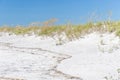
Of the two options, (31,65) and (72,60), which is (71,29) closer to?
(72,60)

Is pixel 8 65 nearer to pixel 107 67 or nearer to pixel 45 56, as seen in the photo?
pixel 45 56

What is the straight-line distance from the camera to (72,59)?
9.23m

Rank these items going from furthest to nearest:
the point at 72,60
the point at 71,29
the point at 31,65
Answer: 1. the point at 71,29
2. the point at 72,60
3. the point at 31,65

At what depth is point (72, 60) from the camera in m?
9.09

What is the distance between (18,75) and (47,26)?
29.3 ft

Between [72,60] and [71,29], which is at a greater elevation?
[71,29]

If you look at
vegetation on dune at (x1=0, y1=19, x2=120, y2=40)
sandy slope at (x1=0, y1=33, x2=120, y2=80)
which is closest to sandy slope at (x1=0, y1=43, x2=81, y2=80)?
sandy slope at (x1=0, y1=33, x2=120, y2=80)

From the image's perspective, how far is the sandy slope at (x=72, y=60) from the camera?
7.36 metres

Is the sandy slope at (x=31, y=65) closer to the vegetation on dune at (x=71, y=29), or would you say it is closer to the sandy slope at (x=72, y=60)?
the sandy slope at (x=72, y=60)

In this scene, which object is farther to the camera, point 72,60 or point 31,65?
point 72,60

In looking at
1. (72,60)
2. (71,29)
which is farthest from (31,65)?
(71,29)

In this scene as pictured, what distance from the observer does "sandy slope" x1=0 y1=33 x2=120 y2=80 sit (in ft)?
24.1

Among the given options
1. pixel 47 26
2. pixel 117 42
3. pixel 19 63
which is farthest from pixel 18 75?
pixel 47 26

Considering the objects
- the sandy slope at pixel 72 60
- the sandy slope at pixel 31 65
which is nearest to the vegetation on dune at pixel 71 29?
the sandy slope at pixel 72 60
